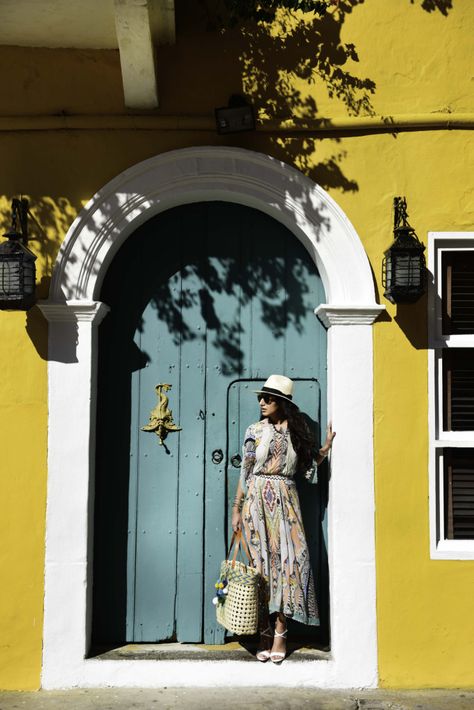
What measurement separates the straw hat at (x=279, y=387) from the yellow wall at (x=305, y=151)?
548 mm

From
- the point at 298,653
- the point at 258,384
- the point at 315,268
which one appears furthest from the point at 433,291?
the point at 298,653

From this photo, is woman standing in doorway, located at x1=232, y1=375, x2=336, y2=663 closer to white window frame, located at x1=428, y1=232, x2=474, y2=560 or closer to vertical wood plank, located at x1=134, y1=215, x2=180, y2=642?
vertical wood plank, located at x1=134, y1=215, x2=180, y2=642

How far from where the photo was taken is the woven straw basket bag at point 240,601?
4035 millimetres

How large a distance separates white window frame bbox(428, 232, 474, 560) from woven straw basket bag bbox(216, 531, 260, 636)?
1117mm

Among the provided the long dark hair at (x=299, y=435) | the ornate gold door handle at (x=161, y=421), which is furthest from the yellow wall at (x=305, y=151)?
the ornate gold door handle at (x=161, y=421)

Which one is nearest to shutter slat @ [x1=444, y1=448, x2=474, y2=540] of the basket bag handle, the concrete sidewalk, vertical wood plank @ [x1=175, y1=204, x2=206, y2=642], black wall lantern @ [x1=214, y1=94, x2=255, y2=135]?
the concrete sidewalk

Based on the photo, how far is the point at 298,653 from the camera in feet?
14.1

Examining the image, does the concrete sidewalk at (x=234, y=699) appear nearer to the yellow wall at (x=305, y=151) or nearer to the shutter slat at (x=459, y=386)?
the yellow wall at (x=305, y=151)

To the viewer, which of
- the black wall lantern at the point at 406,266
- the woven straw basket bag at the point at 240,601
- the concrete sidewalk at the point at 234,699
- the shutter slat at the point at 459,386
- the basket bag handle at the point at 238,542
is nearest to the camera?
the concrete sidewalk at the point at 234,699

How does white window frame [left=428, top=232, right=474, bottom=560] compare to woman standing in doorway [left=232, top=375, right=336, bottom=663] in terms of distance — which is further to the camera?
white window frame [left=428, top=232, right=474, bottom=560]

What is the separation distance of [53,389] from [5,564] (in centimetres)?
107

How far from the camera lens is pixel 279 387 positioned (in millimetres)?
4215

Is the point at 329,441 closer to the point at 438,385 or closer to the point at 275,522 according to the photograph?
the point at 275,522

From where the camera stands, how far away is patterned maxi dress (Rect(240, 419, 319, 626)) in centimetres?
419
